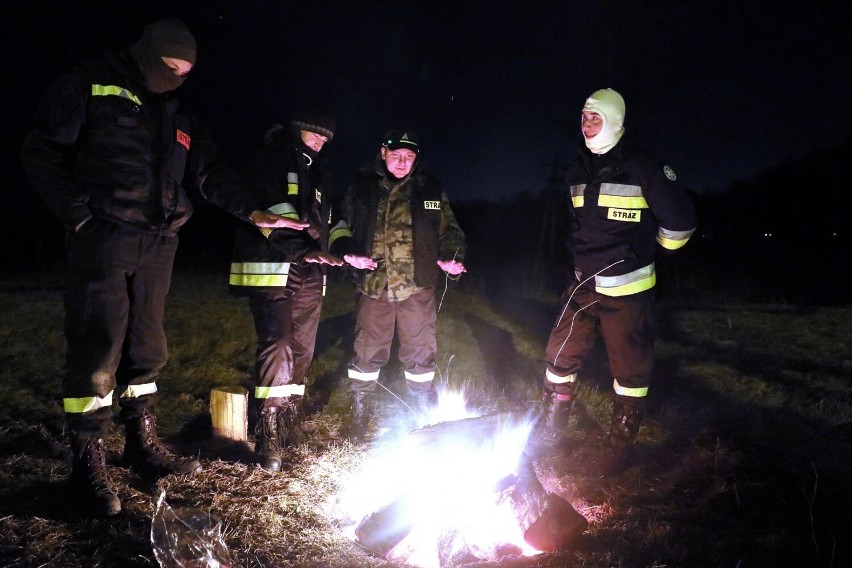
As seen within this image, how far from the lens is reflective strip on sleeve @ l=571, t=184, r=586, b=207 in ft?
13.4

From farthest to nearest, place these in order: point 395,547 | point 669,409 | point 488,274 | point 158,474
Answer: point 488,274, point 669,409, point 158,474, point 395,547

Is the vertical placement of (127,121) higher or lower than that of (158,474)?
higher

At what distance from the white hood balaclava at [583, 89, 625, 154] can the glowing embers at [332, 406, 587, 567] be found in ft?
6.73

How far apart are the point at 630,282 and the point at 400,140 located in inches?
79.6

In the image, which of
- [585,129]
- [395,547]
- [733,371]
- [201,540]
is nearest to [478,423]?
[395,547]

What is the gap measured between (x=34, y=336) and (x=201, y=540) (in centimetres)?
554

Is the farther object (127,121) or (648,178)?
(648,178)

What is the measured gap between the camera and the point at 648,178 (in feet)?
12.5

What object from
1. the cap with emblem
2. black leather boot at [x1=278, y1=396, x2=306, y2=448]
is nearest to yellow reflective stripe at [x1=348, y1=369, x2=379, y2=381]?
black leather boot at [x1=278, y1=396, x2=306, y2=448]

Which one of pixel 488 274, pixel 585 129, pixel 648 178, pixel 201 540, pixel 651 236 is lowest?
pixel 488 274

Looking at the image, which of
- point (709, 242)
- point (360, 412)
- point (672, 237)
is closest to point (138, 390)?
point (360, 412)

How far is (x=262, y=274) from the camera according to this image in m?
3.68

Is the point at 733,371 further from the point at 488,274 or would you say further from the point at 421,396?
the point at 488,274

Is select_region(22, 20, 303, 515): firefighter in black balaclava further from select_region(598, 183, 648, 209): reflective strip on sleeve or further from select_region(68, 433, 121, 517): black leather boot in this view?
select_region(598, 183, 648, 209): reflective strip on sleeve
